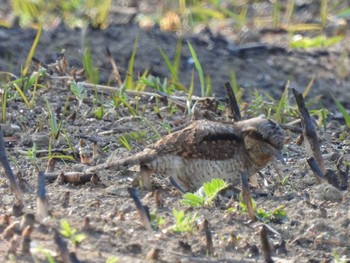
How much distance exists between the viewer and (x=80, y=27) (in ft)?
31.1

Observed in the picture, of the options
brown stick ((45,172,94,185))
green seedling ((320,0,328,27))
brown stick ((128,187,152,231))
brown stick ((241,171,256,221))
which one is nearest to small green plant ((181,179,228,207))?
brown stick ((241,171,256,221))

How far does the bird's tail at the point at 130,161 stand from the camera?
6152mm

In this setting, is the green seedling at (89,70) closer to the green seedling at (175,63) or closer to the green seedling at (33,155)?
the green seedling at (175,63)

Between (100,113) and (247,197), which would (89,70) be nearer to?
(100,113)

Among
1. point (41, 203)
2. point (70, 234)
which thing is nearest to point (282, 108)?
point (41, 203)

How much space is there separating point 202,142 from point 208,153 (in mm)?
73

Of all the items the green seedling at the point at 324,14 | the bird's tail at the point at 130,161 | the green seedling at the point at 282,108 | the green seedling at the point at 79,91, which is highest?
the green seedling at the point at 324,14

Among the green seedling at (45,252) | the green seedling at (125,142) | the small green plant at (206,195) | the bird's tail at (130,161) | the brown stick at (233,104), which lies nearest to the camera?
the green seedling at (45,252)

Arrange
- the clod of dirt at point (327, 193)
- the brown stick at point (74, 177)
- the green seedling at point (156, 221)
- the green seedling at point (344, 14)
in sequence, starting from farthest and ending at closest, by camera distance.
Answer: the green seedling at point (344, 14)
the brown stick at point (74, 177)
the clod of dirt at point (327, 193)
the green seedling at point (156, 221)

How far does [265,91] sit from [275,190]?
279 centimetres

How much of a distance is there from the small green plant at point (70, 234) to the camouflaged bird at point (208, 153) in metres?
1.16

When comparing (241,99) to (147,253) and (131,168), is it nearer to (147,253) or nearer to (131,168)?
(131,168)

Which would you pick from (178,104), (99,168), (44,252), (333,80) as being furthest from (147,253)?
(333,80)

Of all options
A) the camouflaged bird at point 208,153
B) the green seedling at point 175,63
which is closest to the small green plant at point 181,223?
the camouflaged bird at point 208,153
